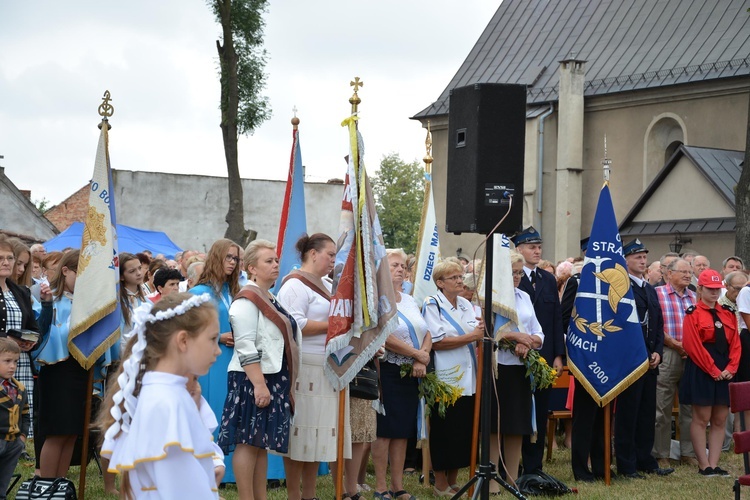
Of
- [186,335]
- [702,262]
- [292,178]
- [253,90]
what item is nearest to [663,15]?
[253,90]

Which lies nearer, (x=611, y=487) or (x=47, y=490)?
(x=47, y=490)

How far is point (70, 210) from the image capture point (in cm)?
4425

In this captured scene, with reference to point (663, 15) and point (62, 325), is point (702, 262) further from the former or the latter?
point (663, 15)

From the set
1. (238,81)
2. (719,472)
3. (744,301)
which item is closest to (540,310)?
(744,301)

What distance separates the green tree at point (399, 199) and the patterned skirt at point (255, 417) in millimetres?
68435

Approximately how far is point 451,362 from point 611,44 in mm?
31353

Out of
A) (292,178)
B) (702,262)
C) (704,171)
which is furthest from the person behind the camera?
(704,171)

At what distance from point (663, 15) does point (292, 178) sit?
1158 inches

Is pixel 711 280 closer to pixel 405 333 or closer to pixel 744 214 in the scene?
pixel 405 333

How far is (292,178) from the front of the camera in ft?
35.7

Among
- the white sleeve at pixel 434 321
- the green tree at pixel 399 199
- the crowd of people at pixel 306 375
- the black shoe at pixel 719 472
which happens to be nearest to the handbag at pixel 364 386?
the crowd of people at pixel 306 375

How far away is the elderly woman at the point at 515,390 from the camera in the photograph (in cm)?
894

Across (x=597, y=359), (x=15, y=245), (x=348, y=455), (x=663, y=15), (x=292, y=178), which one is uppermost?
(x=663, y=15)

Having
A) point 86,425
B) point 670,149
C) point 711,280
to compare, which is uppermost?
point 670,149
